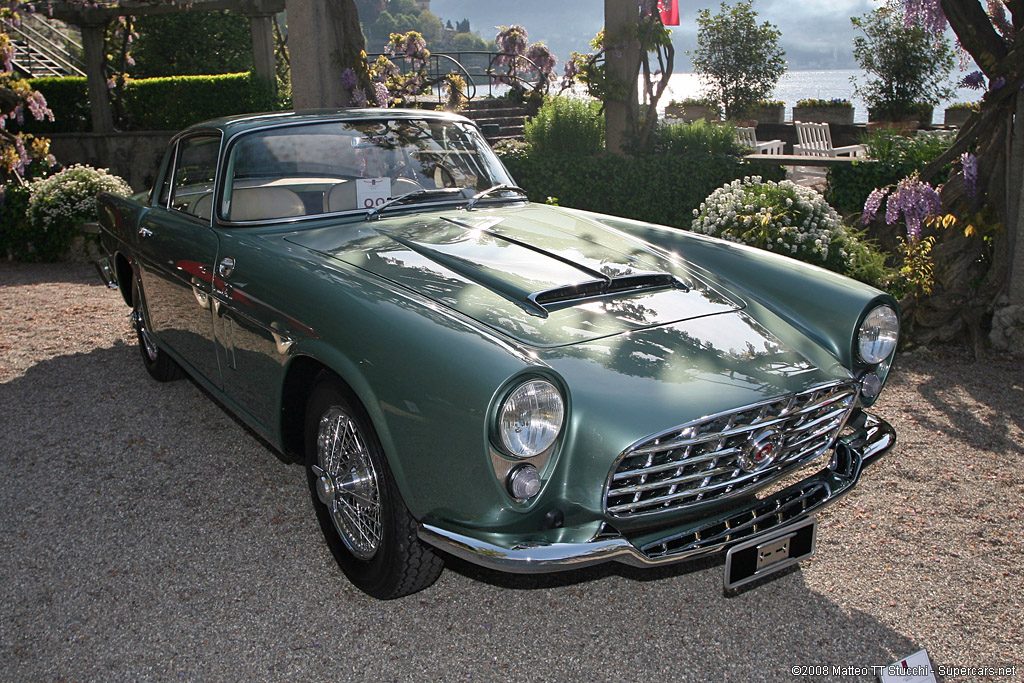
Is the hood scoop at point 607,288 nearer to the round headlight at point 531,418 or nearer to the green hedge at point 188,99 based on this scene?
the round headlight at point 531,418

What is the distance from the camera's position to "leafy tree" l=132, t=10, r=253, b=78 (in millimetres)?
17500

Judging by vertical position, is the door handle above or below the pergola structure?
below

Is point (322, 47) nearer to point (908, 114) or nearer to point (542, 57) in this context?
point (542, 57)

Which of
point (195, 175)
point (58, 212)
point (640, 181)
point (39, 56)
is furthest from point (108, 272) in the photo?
point (39, 56)

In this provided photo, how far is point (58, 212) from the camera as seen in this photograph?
9039mm

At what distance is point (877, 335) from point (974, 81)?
4.12 m

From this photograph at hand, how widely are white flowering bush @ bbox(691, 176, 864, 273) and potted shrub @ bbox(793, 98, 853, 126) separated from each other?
38.3 ft

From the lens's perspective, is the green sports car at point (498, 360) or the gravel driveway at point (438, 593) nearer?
the green sports car at point (498, 360)

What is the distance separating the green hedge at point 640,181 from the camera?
341 inches

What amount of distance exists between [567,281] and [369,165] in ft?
4.70

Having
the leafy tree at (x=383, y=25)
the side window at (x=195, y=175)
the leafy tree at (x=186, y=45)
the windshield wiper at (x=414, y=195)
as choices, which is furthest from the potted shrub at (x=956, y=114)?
the leafy tree at (x=383, y=25)

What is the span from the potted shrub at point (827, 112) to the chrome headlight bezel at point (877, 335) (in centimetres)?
1485

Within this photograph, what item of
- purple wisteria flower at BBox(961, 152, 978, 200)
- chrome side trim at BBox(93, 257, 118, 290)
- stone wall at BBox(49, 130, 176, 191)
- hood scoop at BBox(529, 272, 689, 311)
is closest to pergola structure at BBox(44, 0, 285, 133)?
stone wall at BBox(49, 130, 176, 191)

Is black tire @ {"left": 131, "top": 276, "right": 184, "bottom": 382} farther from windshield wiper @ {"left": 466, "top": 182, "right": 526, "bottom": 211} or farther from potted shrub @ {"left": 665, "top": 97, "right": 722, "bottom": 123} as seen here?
potted shrub @ {"left": 665, "top": 97, "right": 722, "bottom": 123}
